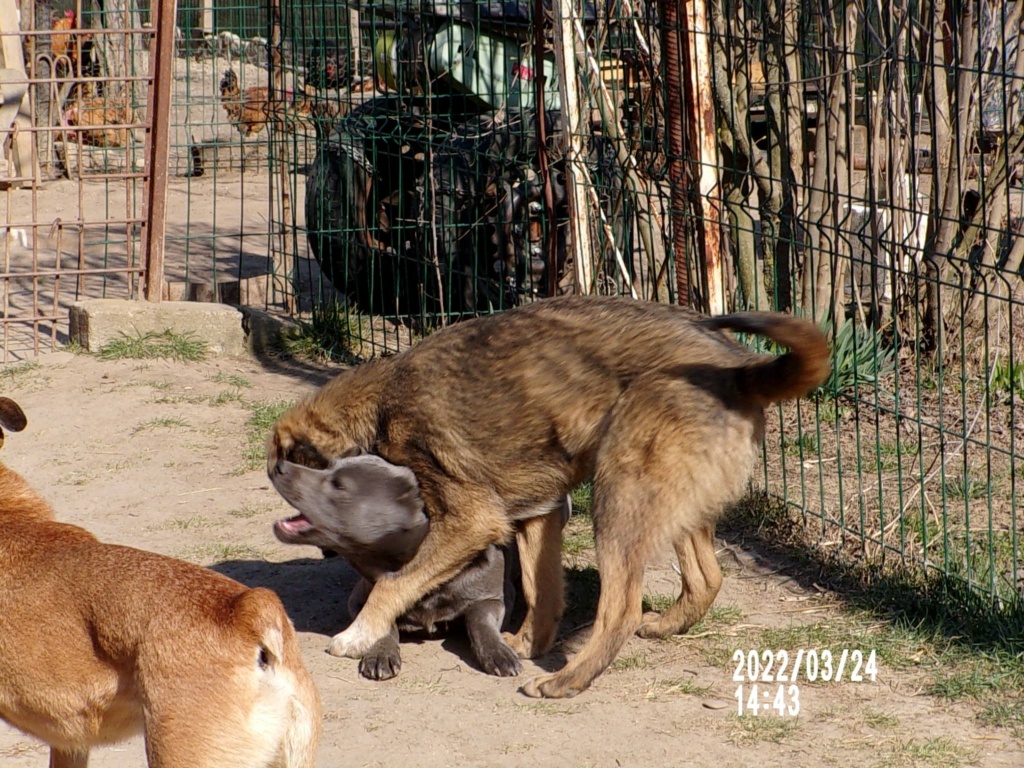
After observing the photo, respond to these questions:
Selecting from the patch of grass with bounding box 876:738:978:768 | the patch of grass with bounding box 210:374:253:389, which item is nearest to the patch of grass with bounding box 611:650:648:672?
the patch of grass with bounding box 876:738:978:768

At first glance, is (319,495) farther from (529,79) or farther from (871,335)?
(529,79)

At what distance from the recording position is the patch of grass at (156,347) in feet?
26.8

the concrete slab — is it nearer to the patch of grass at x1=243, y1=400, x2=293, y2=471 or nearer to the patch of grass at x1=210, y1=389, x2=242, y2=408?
the patch of grass at x1=210, y1=389, x2=242, y2=408

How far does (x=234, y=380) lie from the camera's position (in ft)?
26.1

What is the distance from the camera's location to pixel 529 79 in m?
8.15

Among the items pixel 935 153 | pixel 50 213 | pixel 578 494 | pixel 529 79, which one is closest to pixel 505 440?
pixel 578 494

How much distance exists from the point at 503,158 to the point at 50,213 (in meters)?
7.26

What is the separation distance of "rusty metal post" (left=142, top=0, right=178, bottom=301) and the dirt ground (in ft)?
5.48

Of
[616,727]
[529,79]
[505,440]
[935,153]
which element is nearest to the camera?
[616,727]

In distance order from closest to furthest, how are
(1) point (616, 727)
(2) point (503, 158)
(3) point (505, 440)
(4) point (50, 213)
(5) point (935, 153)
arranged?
(1) point (616, 727), (3) point (505, 440), (5) point (935, 153), (2) point (503, 158), (4) point (50, 213)

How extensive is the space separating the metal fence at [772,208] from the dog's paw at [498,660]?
1.58 m

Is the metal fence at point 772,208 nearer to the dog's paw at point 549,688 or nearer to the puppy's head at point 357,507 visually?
the dog's paw at point 549,688

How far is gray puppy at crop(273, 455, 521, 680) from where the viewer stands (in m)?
4.78

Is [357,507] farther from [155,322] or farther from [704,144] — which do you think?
[155,322]
